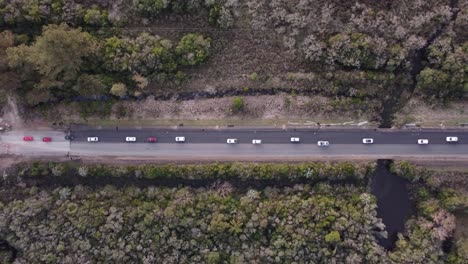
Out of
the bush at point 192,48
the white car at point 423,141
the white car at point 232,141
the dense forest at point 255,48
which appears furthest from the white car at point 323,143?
the bush at point 192,48

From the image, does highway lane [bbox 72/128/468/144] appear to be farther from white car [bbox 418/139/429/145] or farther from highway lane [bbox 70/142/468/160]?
highway lane [bbox 70/142/468/160]

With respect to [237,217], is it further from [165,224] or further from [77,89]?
[77,89]

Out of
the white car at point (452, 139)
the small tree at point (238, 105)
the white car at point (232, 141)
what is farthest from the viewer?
the white car at point (232, 141)

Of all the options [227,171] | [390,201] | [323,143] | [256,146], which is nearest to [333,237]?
[390,201]

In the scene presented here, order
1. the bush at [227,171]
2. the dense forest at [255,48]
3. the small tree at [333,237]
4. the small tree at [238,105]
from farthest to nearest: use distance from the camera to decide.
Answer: the small tree at [238,105] < the bush at [227,171] < the dense forest at [255,48] < the small tree at [333,237]

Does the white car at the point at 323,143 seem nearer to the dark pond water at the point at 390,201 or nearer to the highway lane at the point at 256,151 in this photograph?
the highway lane at the point at 256,151

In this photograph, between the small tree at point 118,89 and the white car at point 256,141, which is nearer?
the small tree at point 118,89
